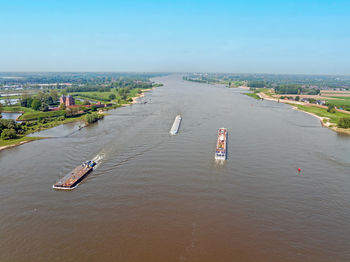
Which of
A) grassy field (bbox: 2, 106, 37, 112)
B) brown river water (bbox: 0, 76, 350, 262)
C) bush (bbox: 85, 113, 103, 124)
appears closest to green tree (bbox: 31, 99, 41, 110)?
grassy field (bbox: 2, 106, 37, 112)

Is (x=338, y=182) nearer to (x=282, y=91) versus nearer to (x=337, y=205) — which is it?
(x=337, y=205)

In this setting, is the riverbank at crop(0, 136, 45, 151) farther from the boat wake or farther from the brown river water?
the boat wake

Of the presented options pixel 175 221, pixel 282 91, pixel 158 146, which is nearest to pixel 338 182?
A: pixel 175 221

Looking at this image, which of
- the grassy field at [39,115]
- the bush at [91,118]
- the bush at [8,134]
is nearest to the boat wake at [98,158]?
the bush at [8,134]

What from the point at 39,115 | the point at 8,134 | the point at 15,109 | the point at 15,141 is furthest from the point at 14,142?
the point at 15,109

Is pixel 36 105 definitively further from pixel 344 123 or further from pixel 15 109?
pixel 344 123

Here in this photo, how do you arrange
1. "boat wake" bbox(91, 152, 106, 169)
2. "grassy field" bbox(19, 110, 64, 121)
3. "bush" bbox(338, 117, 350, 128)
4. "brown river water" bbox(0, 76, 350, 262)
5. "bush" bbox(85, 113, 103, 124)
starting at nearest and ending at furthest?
"brown river water" bbox(0, 76, 350, 262) → "boat wake" bbox(91, 152, 106, 169) → "bush" bbox(338, 117, 350, 128) → "bush" bbox(85, 113, 103, 124) → "grassy field" bbox(19, 110, 64, 121)
